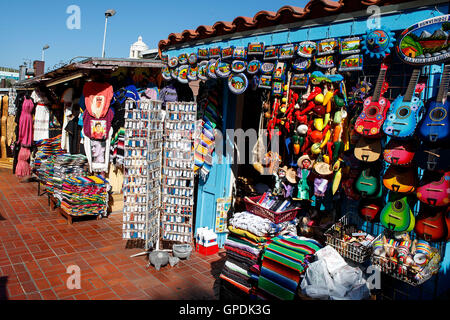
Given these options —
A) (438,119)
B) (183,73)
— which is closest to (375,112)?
(438,119)

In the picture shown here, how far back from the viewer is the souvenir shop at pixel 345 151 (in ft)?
10.1

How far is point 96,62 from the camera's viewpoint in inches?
257

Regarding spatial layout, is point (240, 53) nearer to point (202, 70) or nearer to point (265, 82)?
point (265, 82)

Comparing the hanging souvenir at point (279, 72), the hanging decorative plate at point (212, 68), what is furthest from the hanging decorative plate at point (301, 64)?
the hanging decorative plate at point (212, 68)

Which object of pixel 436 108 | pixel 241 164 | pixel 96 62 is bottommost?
pixel 241 164

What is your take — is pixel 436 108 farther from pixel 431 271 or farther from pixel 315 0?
pixel 315 0

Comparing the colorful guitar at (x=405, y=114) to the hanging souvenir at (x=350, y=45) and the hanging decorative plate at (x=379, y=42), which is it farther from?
the hanging souvenir at (x=350, y=45)

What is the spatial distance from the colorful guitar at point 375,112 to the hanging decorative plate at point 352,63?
0.26 m

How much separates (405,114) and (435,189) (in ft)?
2.22

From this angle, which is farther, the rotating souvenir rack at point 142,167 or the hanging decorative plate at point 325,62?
the rotating souvenir rack at point 142,167

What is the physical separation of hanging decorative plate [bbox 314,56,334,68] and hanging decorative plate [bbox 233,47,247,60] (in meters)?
1.19

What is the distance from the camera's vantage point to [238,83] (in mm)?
4902
